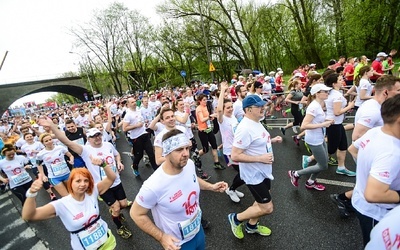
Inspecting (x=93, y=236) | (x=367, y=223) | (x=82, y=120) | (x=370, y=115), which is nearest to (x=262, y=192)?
(x=367, y=223)

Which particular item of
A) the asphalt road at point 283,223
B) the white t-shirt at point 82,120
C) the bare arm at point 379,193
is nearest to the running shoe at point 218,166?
the asphalt road at point 283,223

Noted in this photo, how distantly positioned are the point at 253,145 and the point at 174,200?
1347mm

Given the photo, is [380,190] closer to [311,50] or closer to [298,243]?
[298,243]

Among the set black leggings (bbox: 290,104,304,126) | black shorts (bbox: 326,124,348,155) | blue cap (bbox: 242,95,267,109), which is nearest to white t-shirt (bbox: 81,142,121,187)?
blue cap (bbox: 242,95,267,109)

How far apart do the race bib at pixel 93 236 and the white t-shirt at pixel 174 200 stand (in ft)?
2.82

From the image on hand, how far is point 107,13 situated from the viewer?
1180 inches

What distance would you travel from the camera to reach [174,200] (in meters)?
2.05

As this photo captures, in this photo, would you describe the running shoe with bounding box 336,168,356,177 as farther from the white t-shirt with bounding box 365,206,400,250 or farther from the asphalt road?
the white t-shirt with bounding box 365,206,400,250

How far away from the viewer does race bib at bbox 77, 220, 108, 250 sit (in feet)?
8.16

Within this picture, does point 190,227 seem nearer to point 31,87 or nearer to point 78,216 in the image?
point 78,216

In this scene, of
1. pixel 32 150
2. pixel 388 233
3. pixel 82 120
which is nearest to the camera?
pixel 388 233

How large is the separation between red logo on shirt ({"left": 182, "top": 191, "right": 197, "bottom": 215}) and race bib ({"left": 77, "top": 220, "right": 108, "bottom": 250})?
1140 mm

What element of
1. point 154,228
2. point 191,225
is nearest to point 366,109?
point 191,225

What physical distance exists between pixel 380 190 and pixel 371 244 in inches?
22.7
